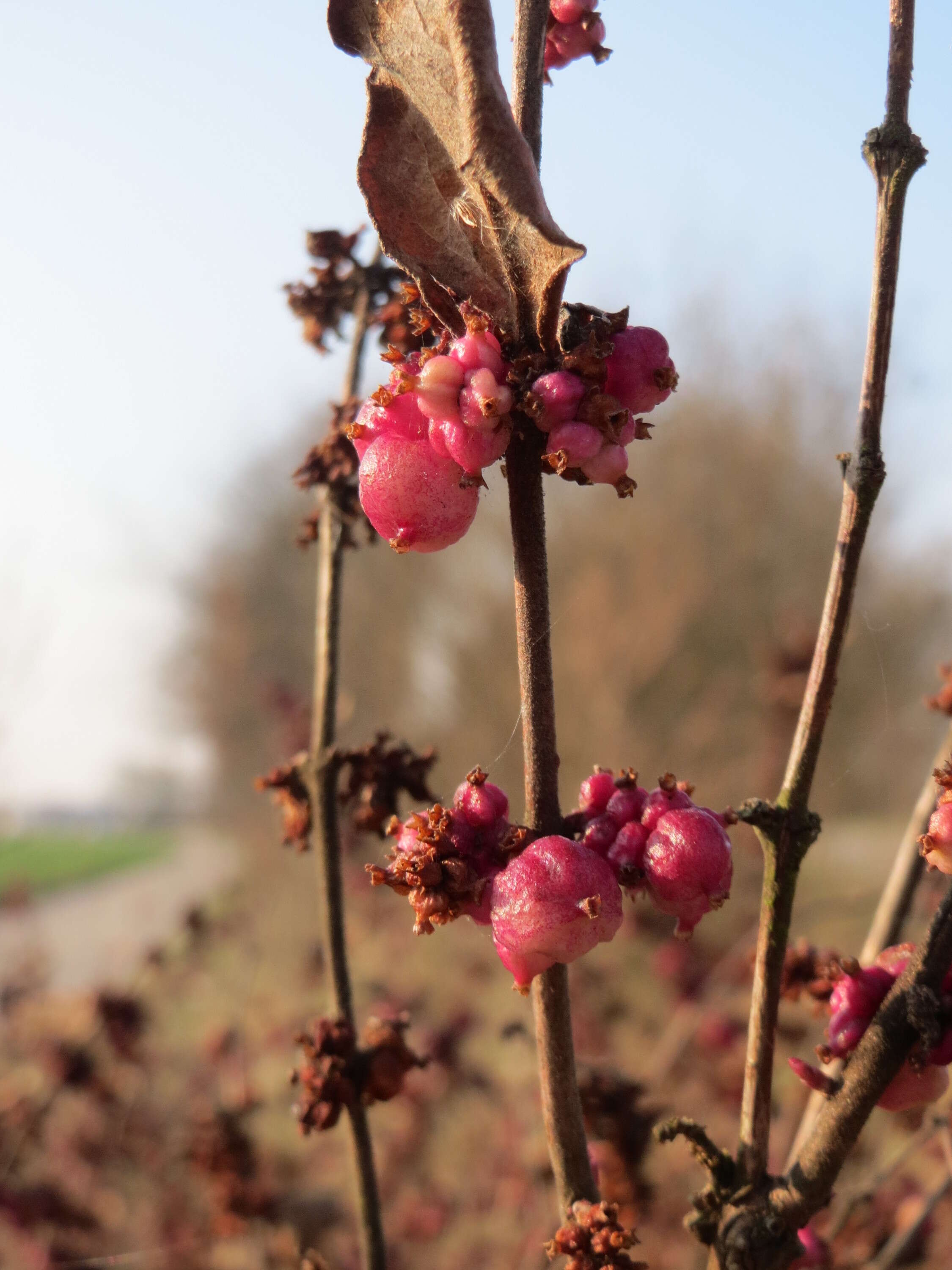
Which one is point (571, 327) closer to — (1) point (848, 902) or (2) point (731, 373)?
(1) point (848, 902)

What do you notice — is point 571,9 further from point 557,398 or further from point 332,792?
point 332,792

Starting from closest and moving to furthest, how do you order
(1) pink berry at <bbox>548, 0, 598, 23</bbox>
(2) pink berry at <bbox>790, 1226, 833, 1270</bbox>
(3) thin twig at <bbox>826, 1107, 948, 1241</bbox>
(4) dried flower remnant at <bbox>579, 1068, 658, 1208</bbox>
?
(1) pink berry at <bbox>548, 0, 598, 23</bbox> → (2) pink berry at <bbox>790, 1226, 833, 1270</bbox> → (4) dried flower remnant at <bbox>579, 1068, 658, 1208</bbox> → (3) thin twig at <bbox>826, 1107, 948, 1241</bbox>

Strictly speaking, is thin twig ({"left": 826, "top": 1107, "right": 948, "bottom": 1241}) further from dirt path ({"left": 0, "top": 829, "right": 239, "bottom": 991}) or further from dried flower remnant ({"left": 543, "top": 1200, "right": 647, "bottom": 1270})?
dirt path ({"left": 0, "top": 829, "right": 239, "bottom": 991})

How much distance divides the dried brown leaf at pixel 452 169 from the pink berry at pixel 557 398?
4cm

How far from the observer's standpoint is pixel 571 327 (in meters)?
0.68

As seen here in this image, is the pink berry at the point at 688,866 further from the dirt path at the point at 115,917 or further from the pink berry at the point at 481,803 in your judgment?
the dirt path at the point at 115,917

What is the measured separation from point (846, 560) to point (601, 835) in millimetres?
252

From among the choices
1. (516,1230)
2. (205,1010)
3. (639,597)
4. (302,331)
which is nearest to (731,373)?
(639,597)

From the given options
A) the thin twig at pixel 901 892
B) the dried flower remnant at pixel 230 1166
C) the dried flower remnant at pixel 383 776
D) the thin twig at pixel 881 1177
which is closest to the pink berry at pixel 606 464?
the dried flower remnant at pixel 383 776

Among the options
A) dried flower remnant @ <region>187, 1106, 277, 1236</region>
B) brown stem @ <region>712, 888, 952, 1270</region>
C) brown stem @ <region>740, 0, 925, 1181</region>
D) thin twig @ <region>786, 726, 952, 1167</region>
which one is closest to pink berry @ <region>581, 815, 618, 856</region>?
brown stem @ <region>740, 0, 925, 1181</region>

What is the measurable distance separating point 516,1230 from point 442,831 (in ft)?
9.89

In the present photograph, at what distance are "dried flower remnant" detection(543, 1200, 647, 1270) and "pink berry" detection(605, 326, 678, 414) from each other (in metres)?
0.54

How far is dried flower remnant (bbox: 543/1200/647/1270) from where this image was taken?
29.0 inches

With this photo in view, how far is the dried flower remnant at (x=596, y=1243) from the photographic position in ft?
2.42
